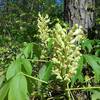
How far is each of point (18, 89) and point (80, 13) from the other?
2.16 m

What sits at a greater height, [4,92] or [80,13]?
[80,13]

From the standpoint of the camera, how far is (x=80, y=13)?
3836 mm

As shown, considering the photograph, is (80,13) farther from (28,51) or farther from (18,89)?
(18,89)

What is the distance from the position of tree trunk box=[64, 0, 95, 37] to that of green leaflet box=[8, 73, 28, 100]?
6.59ft

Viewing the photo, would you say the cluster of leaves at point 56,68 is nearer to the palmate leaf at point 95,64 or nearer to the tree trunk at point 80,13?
the palmate leaf at point 95,64

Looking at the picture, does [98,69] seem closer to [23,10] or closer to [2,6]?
[23,10]

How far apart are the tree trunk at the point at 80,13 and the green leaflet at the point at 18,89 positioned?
2.01 metres

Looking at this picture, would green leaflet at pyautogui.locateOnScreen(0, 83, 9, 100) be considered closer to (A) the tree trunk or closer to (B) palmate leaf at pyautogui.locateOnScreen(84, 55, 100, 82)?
(B) palmate leaf at pyautogui.locateOnScreen(84, 55, 100, 82)

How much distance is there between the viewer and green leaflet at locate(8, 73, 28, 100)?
1.78 metres

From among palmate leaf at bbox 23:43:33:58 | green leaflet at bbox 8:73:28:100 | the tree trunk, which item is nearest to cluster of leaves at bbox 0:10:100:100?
green leaflet at bbox 8:73:28:100

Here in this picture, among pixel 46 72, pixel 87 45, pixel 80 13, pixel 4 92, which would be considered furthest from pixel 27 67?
pixel 80 13

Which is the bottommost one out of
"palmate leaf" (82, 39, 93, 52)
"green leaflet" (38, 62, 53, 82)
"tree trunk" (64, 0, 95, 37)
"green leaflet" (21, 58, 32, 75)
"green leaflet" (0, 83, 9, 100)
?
"green leaflet" (0, 83, 9, 100)

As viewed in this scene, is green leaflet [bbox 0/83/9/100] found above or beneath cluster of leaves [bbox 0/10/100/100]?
beneath

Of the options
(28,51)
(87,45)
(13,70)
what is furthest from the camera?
(87,45)
